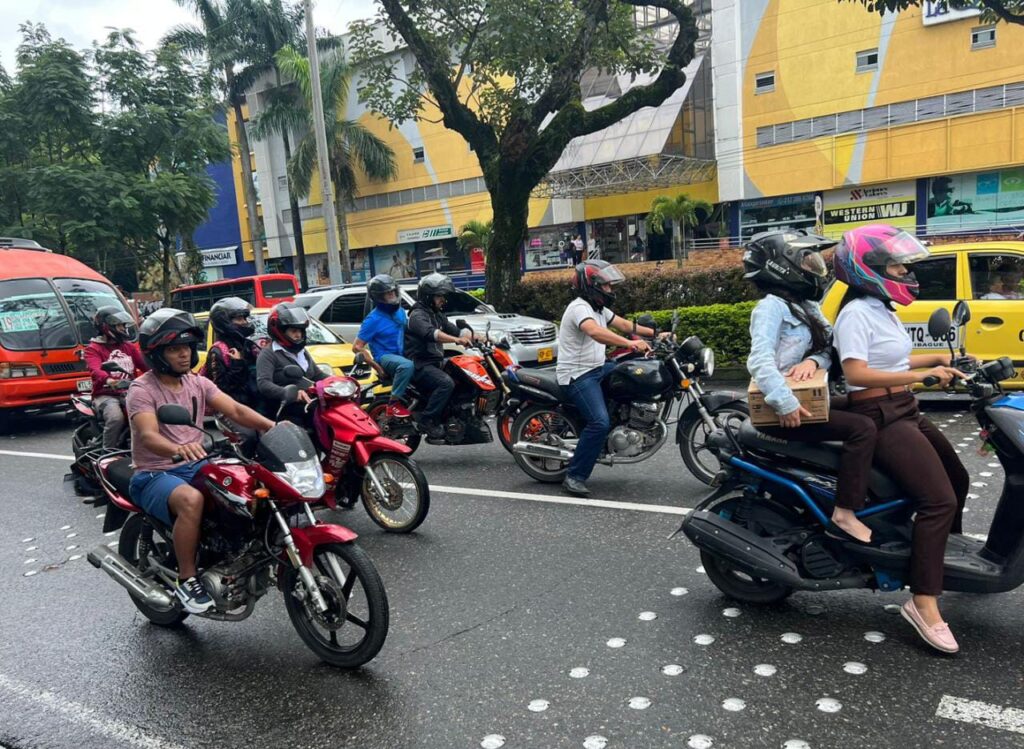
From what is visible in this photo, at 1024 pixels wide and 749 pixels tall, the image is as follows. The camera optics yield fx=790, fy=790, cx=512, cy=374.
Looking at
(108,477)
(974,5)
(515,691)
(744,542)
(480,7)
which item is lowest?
(515,691)

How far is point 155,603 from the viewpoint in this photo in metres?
4.09

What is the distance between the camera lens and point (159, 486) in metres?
3.94

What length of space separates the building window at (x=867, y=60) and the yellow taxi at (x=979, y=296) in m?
22.1

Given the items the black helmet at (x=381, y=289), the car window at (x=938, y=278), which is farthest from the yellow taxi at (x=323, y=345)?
the car window at (x=938, y=278)

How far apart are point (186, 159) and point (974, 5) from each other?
20500 millimetres

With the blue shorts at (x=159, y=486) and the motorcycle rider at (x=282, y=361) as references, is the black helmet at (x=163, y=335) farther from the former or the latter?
the motorcycle rider at (x=282, y=361)

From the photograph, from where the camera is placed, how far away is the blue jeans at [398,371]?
766cm

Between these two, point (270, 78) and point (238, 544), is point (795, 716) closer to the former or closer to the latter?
point (238, 544)

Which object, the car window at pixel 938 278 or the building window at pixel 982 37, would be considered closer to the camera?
the car window at pixel 938 278

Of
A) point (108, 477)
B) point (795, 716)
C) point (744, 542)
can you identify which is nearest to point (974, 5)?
point (744, 542)

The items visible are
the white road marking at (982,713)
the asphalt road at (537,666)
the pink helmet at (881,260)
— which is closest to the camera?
the white road marking at (982,713)

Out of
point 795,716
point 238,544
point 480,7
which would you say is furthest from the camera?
point 480,7

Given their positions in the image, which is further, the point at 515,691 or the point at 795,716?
the point at 515,691

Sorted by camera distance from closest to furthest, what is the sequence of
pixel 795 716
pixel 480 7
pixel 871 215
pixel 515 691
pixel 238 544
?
pixel 795 716
pixel 515 691
pixel 238 544
pixel 480 7
pixel 871 215
